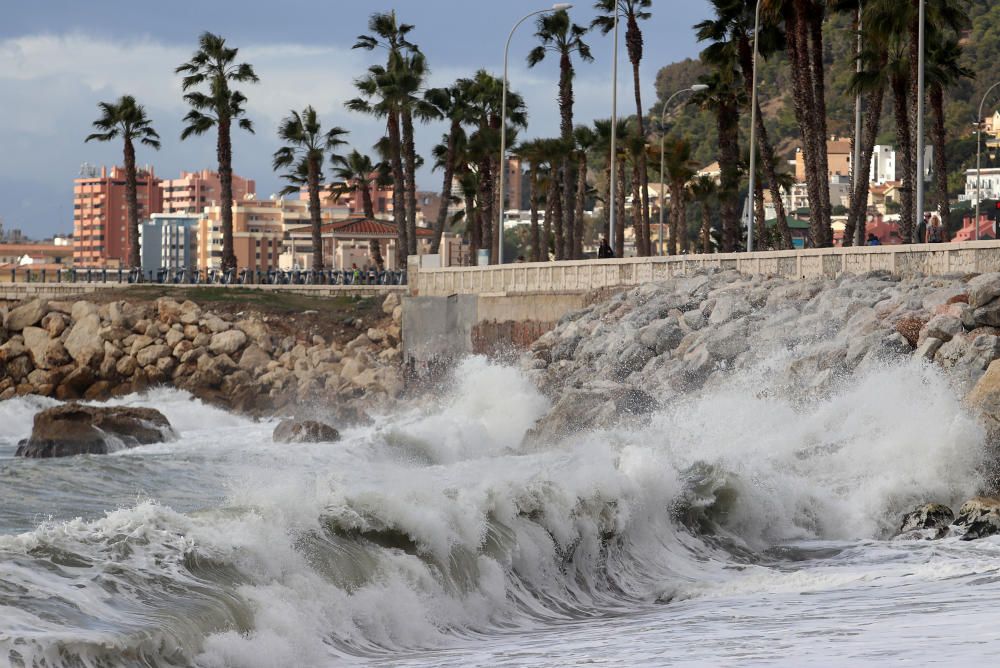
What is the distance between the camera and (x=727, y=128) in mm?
47906

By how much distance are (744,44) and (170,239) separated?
14057cm

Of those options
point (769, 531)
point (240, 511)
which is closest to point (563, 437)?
point (769, 531)

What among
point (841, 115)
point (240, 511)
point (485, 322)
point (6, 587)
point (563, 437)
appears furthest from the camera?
point (841, 115)

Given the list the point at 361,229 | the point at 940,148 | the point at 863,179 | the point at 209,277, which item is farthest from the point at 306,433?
the point at 361,229

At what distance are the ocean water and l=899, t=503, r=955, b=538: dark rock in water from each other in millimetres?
413

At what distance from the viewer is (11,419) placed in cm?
3647

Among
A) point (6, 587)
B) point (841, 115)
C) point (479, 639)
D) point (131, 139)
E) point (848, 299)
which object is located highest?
point (841, 115)

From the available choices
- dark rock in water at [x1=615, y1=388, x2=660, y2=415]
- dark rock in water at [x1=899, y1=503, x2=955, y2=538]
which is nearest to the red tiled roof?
dark rock in water at [x1=615, y1=388, x2=660, y2=415]

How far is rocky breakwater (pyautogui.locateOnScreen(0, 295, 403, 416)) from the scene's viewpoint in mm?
40219

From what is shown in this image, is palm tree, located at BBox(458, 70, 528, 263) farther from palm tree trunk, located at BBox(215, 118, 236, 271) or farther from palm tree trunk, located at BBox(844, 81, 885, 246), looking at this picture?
palm tree trunk, located at BBox(844, 81, 885, 246)

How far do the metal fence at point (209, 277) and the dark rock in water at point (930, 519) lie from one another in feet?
103

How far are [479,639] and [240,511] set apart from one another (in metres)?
2.58

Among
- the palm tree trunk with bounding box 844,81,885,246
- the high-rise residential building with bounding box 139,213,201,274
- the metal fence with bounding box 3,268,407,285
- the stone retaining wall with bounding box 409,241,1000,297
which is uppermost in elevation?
the high-rise residential building with bounding box 139,213,201,274

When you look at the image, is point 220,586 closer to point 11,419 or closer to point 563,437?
point 563,437
